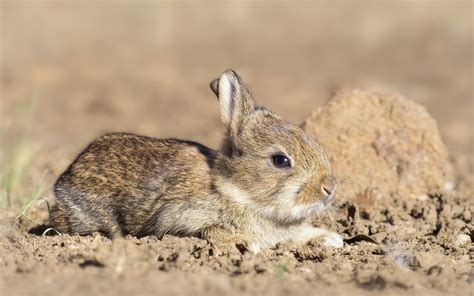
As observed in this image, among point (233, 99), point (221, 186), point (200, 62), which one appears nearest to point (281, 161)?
point (221, 186)

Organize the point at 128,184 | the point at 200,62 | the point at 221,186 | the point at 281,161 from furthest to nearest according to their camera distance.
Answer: the point at 200,62 < the point at 128,184 < the point at 221,186 < the point at 281,161

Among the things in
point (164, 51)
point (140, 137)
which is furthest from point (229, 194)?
point (164, 51)

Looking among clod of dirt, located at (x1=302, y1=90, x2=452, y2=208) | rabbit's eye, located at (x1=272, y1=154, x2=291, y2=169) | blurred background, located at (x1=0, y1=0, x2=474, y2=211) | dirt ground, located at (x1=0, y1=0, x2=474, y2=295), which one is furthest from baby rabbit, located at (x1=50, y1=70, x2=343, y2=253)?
blurred background, located at (x1=0, y1=0, x2=474, y2=211)

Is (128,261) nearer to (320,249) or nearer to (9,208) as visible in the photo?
(320,249)

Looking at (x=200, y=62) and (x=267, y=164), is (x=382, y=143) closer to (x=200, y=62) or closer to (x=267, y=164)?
(x=267, y=164)

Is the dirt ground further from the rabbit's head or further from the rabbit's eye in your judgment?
the rabbit's eye

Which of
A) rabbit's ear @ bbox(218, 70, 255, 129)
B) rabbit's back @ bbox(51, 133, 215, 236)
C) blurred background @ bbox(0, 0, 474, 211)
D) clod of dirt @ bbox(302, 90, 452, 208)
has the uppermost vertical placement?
blurred background @ bbox(0, 0, 474, 211)

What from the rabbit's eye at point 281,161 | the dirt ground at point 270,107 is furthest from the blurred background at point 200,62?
the rabbit's eye at point 281,161

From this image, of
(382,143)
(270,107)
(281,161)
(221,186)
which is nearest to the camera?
(281,161)
